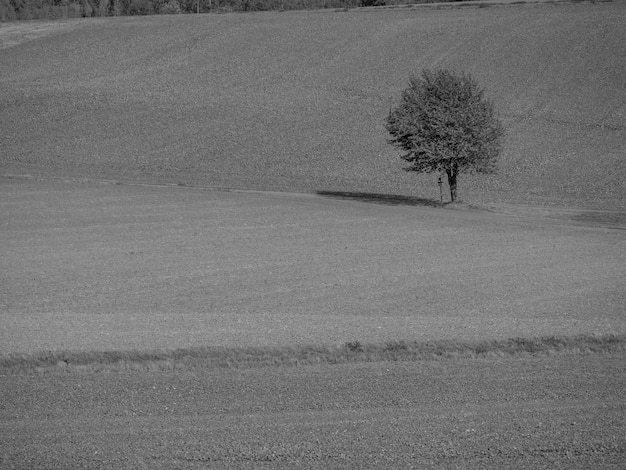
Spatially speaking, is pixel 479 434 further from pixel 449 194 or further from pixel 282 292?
pixel 449 194

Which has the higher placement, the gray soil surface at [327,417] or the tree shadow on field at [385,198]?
the tree shadow on field at [385,198]

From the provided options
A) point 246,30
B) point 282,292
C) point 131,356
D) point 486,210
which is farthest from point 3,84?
point 131,356

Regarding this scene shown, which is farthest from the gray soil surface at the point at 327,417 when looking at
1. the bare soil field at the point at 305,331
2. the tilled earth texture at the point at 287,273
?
the tilled earth texture at the point at 287,273

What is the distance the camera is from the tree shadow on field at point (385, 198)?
4916cm

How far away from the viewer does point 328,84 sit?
82875 millimetres

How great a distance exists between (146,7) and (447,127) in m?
121

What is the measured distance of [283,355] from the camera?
17266 mm

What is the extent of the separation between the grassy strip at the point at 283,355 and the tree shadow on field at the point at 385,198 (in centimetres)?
3042

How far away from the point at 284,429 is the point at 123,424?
2.46 meters

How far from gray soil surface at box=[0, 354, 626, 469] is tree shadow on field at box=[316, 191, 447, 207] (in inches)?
1279

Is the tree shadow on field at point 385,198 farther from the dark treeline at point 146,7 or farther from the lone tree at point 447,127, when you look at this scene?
the dark treeline at point 146,7

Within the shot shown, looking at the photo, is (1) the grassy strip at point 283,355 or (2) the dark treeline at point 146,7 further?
(2) the dark treeline at point 146,7

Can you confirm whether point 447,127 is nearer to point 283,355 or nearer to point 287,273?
point 287,273

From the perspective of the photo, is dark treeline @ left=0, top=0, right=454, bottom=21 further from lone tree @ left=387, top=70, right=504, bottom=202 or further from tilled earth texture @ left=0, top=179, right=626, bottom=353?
tilled earth texture @ left=0, top=179, right=626, bottom=353
